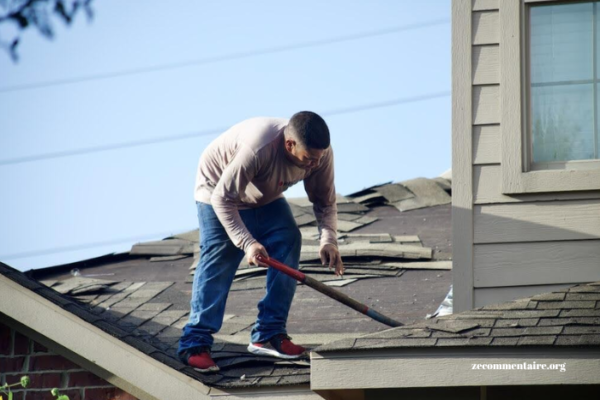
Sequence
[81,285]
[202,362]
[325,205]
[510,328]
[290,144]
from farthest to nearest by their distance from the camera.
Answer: [81,285]
[325,205]
[202,362]
[290,144]
[510,328]

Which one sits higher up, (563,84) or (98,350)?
(563,84)

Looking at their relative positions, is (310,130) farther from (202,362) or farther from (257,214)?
(202,362)

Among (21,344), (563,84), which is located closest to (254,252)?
(21,344)

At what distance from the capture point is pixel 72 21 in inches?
267

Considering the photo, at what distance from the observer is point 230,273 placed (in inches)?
244

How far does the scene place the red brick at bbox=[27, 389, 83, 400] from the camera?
622 cm

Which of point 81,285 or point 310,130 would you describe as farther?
point 81,285

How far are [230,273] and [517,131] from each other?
1925mm

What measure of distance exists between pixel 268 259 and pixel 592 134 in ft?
6.81

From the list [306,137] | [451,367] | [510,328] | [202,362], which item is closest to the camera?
[451,367]

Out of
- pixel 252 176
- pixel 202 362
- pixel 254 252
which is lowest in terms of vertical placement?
pixel 202 362

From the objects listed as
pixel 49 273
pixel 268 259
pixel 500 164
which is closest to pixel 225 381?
pixel 268 259

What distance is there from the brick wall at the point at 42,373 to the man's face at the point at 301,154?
176 cm

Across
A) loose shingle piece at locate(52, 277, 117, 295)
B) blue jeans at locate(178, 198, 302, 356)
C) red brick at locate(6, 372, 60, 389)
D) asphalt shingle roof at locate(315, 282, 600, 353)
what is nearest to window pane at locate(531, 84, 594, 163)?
asphalt shingle roof at locate(315, 282, 600, 353)
